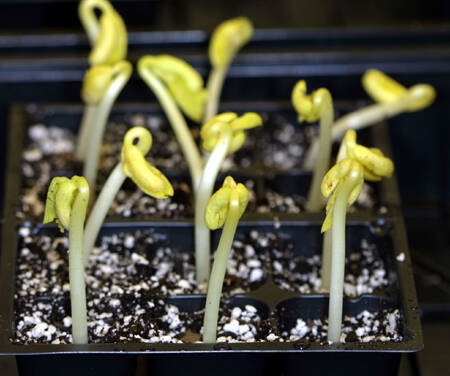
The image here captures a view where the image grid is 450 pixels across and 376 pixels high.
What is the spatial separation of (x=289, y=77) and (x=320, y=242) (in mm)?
368

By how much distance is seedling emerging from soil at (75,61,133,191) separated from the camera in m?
1.03

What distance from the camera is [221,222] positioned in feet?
2.68

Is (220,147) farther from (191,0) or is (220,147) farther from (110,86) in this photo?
(191,0)

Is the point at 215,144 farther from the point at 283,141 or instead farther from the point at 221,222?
the point at 283,141

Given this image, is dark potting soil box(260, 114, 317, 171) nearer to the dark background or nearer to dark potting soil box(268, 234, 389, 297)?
the dark background

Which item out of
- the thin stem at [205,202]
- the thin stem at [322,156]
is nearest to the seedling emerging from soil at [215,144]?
the thin stem at [205,202]

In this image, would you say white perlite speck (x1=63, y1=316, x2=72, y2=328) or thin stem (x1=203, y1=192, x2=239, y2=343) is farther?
white perlite speck (x1=63, y1=316, x2=72, y2=328)

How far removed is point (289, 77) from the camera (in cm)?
132

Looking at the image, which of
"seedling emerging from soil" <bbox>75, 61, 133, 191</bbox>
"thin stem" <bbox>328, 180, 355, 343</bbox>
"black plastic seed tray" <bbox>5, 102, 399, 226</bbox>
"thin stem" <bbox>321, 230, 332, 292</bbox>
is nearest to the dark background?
"black plastic seed tray" <bbox>5, 102, 399, 226</bbox>

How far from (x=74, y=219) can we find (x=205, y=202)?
19 centimetres

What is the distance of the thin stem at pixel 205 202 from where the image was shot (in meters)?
0.92

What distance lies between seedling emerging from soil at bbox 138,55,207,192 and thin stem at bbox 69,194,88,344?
0.25 m

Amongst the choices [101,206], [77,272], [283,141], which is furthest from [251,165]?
[77,272]

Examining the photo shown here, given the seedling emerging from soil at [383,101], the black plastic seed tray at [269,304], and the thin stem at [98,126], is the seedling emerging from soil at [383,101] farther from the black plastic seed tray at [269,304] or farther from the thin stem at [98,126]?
the thin stem at [98,126]
